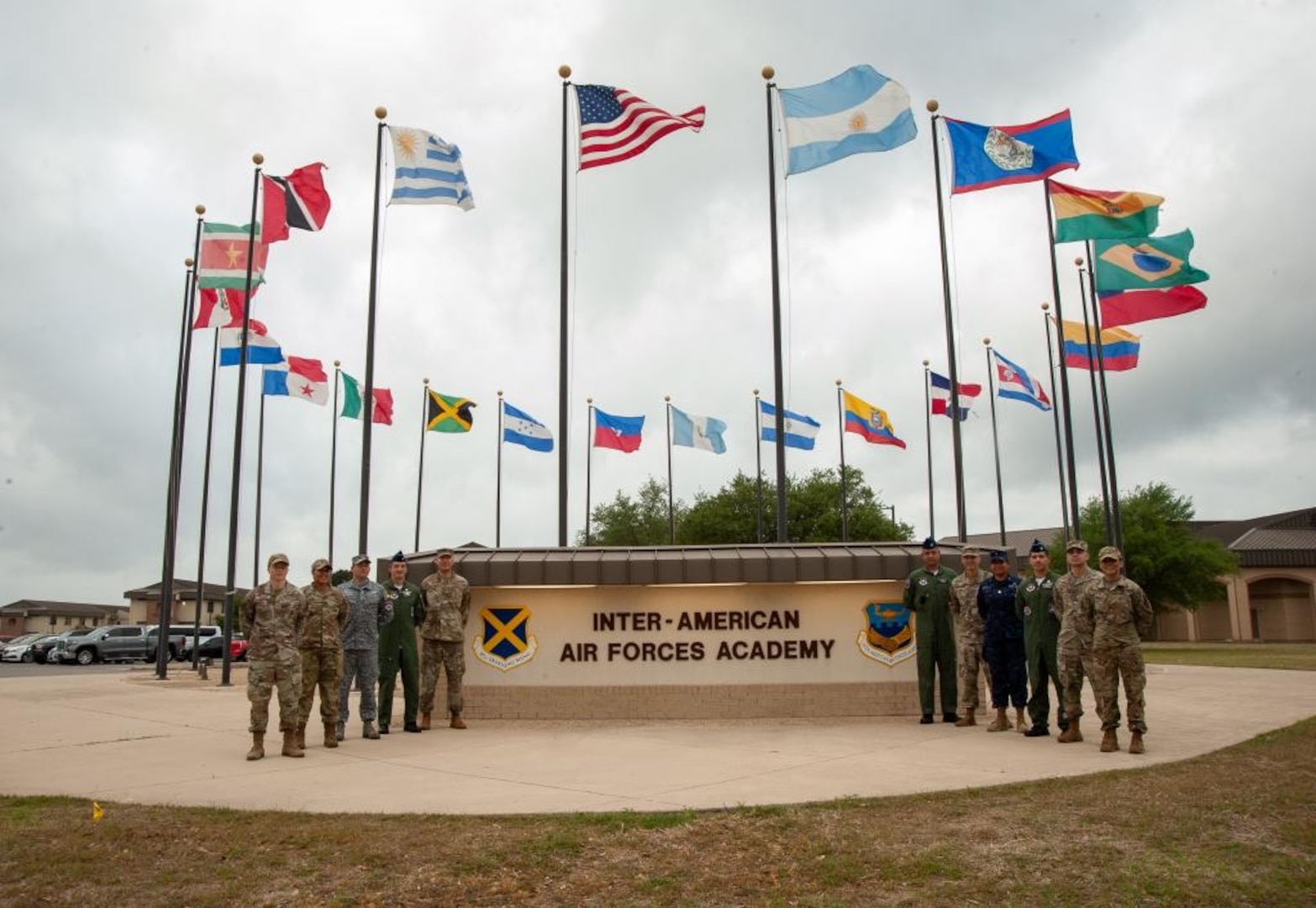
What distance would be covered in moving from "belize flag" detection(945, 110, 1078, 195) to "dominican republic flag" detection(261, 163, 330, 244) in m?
12.0

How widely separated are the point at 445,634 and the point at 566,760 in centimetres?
308

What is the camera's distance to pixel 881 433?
29469 millimetres

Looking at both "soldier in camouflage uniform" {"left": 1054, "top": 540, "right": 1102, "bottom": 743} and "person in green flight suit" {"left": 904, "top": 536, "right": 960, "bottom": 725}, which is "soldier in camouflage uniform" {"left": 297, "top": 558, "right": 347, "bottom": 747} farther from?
"soldier in camouflage uniform" {"left": 1054, "top": 540, "right": 1102, "bottom": 743}

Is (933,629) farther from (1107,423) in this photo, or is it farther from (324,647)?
(1107,423)

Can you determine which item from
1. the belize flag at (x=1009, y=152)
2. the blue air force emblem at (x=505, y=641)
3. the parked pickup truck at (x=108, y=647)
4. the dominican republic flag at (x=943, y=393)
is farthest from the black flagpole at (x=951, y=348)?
the parked pickup truck at (x=108, y=647)

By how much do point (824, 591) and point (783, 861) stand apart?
6980mm

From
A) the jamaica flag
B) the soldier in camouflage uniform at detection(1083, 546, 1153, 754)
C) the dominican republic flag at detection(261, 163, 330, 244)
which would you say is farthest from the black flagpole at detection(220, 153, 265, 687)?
the soldier in camouflage uniform at detection(1083, 546, 1153, 754)

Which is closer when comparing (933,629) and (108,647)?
(933,629)

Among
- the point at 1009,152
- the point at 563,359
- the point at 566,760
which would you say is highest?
the point at 1009,152

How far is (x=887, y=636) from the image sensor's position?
11734mm

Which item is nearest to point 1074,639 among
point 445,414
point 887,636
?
point 887,636

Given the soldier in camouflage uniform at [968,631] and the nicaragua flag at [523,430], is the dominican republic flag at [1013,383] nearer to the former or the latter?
the nicaragua flag at [523,430]

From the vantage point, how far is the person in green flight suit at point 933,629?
11.0 m

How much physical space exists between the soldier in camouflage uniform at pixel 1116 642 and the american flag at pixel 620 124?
384 inches
